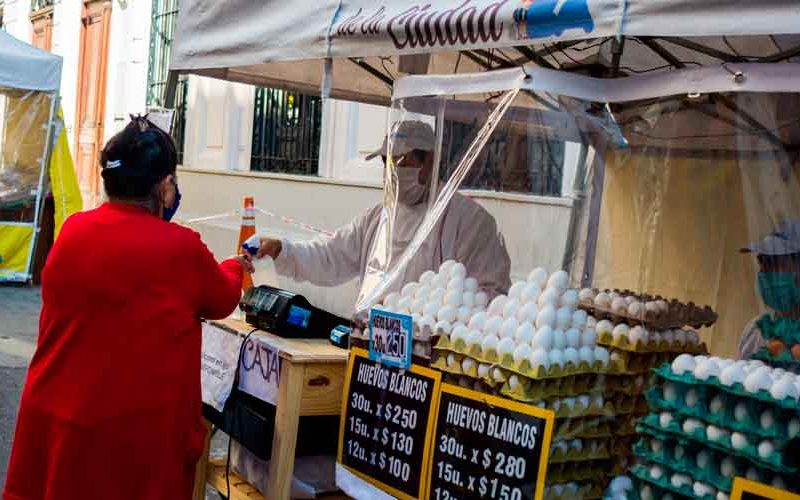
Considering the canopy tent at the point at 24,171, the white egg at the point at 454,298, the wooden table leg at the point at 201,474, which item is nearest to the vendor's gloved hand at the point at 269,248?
the wooden table leg at the point at 201,474

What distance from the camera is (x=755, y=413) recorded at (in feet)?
7.60

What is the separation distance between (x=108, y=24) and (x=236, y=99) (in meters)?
5.57

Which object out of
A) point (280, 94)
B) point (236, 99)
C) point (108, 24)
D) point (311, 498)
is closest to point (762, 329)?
point (311, 498)

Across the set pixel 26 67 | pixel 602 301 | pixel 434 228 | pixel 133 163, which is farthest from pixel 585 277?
pixel 26 67

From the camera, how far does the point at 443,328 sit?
2957 mm

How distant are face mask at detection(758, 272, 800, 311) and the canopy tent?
9.67 meters

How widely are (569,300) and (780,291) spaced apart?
22.5 inches

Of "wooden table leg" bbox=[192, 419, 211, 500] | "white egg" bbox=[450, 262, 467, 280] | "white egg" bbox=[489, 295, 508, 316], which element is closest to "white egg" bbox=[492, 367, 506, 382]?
"white egg" bbox=[489, 295, 508, 316]

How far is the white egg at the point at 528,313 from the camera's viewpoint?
277 centimetres

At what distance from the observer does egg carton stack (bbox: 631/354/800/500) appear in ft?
7.37

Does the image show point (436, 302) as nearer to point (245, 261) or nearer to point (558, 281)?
point (558, 281)

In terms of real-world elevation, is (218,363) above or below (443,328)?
below

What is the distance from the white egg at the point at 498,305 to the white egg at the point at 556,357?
0.27m

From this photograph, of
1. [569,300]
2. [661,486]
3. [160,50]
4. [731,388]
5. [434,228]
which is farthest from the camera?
[160,50]
